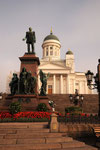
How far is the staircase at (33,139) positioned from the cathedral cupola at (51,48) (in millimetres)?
65149

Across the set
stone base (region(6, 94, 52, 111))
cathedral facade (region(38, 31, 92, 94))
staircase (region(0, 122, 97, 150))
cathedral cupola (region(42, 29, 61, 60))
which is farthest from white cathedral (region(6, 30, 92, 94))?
Answer: staircase (region(0, 122, 97, 150))

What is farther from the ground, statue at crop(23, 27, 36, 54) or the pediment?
the pediment

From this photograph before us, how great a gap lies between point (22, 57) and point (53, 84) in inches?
1680

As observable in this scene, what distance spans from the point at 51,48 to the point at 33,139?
7032 cm

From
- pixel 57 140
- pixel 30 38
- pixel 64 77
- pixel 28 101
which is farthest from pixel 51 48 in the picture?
pixel 57 140

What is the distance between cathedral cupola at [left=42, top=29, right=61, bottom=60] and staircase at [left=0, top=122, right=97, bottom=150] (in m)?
65.1

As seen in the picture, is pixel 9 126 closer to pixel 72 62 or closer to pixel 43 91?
pixel 43 91

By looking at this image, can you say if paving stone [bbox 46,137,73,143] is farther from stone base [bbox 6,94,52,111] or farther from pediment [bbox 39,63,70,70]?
pediment [bbox 39,63,70,70]

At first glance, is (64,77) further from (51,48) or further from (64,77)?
(51,48)

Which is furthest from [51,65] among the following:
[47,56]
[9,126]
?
[9,126]

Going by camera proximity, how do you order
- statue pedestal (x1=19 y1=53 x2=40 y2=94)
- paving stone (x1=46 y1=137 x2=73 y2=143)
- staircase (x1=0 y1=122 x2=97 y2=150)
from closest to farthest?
staircase (x1=0 y1=122 x2=97 y2=150) < paving stone (x1=46 y1=137 x2=73 y2=143) < statue pedestal (x1=19 y1=53 x2=40 y2=94)

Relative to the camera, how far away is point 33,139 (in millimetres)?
6824

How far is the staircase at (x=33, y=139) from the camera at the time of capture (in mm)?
6250

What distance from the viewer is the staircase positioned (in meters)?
6.25
